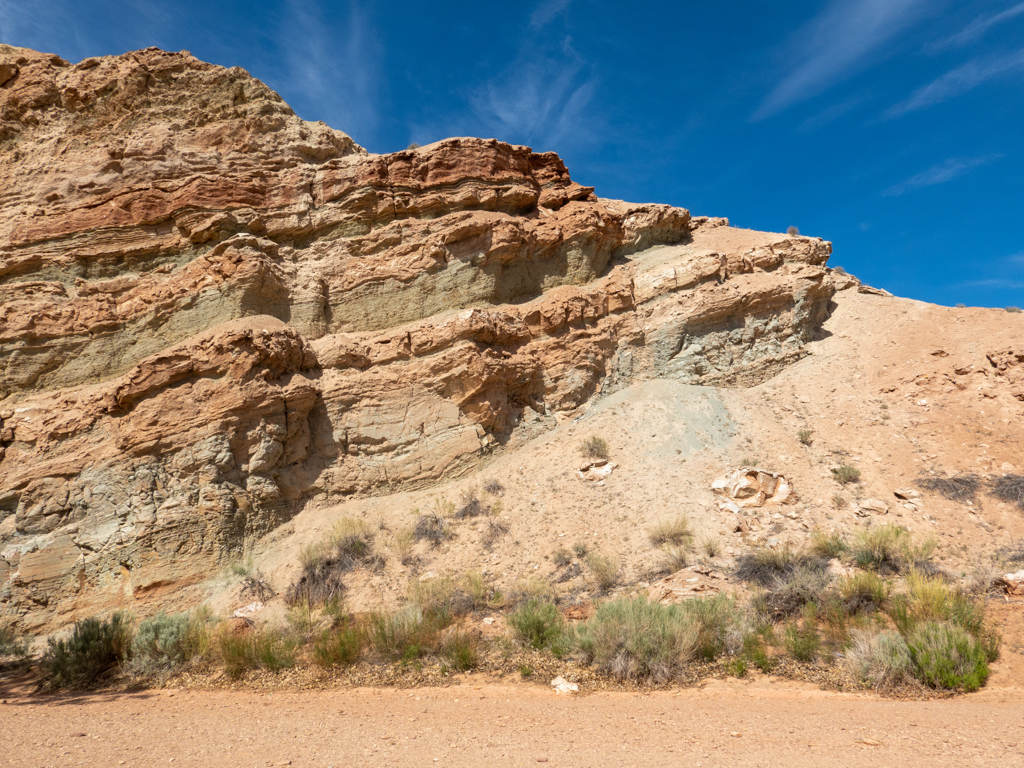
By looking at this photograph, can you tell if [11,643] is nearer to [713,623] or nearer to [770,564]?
[713,623]

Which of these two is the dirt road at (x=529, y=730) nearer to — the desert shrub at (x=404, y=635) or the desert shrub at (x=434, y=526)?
the desert shrub at (x=404, y=635)

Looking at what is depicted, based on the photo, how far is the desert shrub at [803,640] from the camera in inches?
272

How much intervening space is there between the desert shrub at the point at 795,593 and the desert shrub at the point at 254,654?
7465mm

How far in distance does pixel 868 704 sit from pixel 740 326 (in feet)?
39.1

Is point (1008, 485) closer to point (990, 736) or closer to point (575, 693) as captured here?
point (990, 736)

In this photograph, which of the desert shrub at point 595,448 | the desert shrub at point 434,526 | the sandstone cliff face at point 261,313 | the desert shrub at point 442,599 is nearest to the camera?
the desert shrub at point 442,599

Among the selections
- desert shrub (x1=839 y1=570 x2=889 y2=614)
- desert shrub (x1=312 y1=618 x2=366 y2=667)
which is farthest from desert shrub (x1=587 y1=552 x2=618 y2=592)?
desert shrub (x1=312 y1=618 x2=366 y2=667)

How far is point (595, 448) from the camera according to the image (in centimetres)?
1312

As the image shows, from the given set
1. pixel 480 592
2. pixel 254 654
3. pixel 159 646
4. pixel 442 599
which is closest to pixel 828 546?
pixel 480 592

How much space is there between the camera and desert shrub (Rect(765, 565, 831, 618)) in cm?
792

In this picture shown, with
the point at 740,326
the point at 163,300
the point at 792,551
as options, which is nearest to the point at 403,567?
the point at 792,551

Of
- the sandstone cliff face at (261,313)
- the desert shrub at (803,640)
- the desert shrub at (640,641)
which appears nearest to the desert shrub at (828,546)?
the desert shrub at (803,640)

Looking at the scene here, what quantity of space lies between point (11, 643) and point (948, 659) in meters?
15.2

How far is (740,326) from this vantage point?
1593 centimetres
